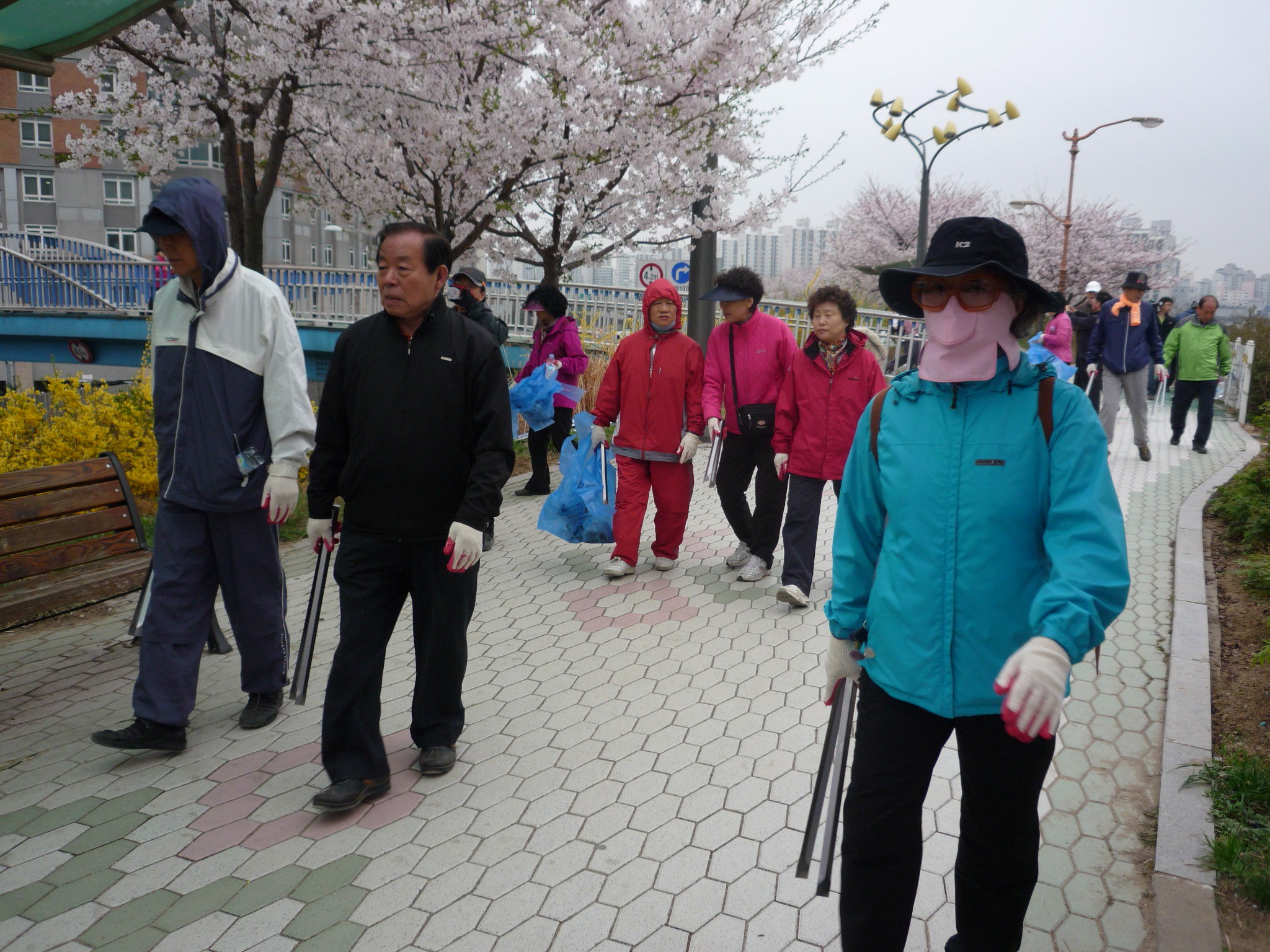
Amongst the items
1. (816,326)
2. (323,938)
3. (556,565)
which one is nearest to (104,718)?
(323,938)

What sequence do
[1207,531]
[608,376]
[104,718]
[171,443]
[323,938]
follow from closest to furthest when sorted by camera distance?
[323,938] → [171,443] → [104,718] → [608,376] → [1207,531]

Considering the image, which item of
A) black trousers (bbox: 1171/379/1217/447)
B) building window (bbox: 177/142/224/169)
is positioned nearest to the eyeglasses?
black trousers (bbox: 1171/379/1217/447)

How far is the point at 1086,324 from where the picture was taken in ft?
43.0

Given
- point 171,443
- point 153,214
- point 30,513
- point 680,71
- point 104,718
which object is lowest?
point 104,718

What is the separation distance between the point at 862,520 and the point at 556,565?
15.3ft

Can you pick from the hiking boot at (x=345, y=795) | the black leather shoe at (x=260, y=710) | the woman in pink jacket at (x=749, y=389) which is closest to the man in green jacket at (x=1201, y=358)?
the woman in pink jacket at (x=749, y=389)

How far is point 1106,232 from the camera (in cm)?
4156

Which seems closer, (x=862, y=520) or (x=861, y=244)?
(x=862, y=520)

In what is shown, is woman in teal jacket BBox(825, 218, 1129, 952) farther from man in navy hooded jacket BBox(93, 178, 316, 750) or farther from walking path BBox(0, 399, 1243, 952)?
man in navy hooded jacket BBox(93, 178, 316, 750)

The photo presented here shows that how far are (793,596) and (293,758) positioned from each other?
299 cm

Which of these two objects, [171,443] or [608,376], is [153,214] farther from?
[608,376]

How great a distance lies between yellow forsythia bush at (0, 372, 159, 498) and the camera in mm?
7051

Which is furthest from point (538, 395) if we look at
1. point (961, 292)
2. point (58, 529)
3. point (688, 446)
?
point (961, 292)

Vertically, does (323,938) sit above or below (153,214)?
below
